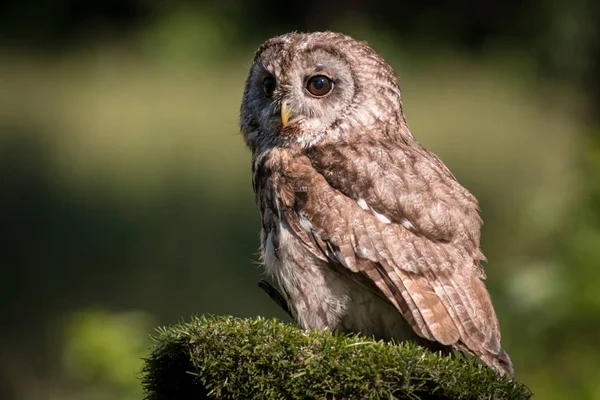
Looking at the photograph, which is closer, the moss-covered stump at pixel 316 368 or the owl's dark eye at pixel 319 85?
the moss-covered stump at pixel 316 368

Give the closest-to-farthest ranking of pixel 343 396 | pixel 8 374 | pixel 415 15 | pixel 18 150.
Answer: pixel 343 396 < pixel 8 374 < pixel 18 150 < pixel 415 15

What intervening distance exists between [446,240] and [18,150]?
10.2 meters

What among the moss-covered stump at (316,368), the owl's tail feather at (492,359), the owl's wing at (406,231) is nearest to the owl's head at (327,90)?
the owl's wing at (406,231)

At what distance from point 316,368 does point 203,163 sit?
9766mm

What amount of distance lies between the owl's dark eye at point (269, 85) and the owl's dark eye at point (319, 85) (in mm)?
139

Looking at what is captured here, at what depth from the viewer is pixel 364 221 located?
3.49 m

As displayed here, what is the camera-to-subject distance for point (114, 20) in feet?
65.5

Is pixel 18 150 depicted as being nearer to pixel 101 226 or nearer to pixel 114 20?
pixel 101 226

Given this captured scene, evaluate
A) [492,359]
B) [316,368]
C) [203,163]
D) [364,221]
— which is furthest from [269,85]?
[203,163]

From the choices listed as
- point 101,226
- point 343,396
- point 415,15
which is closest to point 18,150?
point 101,226

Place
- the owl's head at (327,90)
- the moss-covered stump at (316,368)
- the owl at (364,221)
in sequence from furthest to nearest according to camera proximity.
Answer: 1. the owl's head at (327,90)
2. the owl at (364,221)
3. the moss-covered stump at (316,368)

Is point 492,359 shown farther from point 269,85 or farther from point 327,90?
point 269,85

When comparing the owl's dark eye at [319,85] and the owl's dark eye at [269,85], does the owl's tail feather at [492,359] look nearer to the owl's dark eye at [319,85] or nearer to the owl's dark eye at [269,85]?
the owl's dark eye at [319,85]

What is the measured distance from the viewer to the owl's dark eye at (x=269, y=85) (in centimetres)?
396
